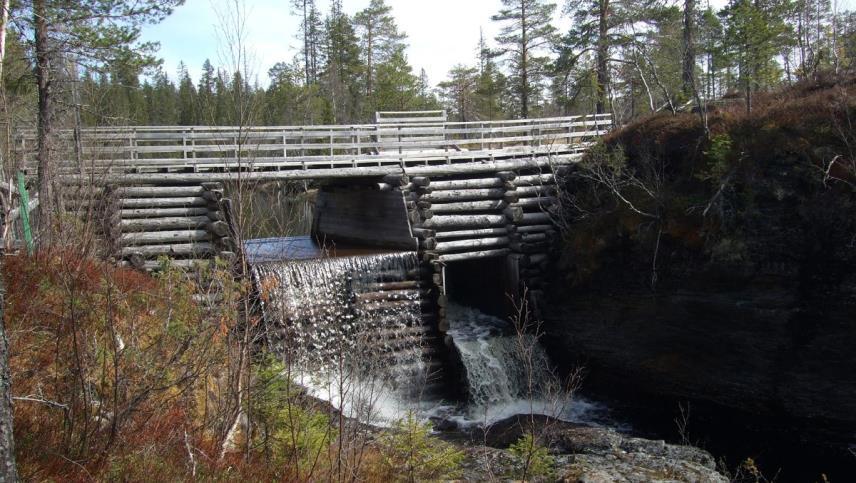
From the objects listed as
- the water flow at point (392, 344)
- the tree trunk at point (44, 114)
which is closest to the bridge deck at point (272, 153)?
the tree trunk at point (44, 114)

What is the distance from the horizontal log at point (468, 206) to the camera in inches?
617

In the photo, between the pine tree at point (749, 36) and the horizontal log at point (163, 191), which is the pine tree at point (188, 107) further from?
the pine tree at point (749, 36)

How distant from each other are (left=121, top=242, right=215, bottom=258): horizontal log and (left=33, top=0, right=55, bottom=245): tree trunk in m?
2.37

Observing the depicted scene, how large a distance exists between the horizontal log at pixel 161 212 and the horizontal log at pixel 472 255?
17.8 feet

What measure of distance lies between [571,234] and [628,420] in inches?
182

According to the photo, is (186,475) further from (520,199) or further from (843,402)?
(520,199)

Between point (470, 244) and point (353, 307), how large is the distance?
3.60 metres

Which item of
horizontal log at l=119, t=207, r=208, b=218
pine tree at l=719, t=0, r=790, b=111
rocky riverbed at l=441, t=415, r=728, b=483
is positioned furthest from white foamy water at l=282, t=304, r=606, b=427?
pine tree at l=719, t=0, r=790, b=111

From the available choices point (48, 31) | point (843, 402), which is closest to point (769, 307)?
point (843, 402)

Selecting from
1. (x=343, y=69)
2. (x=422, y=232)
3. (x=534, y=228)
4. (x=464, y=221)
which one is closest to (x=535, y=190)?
(x=534, y=228)

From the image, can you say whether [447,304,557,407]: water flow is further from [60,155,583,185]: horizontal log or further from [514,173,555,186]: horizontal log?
[60,155,583,185]: horizontal log

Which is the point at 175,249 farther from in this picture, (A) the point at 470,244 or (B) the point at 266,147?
(A) the point at 470,244

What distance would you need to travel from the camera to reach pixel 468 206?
15.9 m

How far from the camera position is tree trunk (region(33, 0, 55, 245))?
32.3 ft
